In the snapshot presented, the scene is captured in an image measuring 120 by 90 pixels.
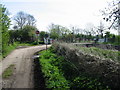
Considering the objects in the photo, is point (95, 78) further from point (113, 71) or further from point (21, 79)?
point (21, 79)

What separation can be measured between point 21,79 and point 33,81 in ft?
2.62

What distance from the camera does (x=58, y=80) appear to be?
6758 millimetres

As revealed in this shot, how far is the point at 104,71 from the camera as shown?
17.8ft

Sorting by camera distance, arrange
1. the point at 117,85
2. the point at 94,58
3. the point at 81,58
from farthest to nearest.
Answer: the point at 81,58
the point at 94,58
the point at 117,85

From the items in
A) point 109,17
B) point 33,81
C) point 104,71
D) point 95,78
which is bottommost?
point 33,81

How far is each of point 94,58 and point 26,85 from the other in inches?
141

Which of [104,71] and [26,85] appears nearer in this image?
[104,71]

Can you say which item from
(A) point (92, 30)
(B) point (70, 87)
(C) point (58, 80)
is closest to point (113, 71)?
(B) point (70, 87)

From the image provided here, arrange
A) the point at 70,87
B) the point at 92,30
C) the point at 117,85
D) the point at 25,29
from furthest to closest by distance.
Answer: the point at 92,30 < the point at 25,29 < the point at 70,87 < the point at 117,85

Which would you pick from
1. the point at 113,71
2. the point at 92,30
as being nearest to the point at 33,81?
the point at 113,71

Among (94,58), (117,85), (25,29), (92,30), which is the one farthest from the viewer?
(92,30)

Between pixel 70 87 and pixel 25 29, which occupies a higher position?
pixel 25 29

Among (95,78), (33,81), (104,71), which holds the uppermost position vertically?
(104,71)

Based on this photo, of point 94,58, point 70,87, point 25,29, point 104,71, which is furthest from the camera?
point 25,29
